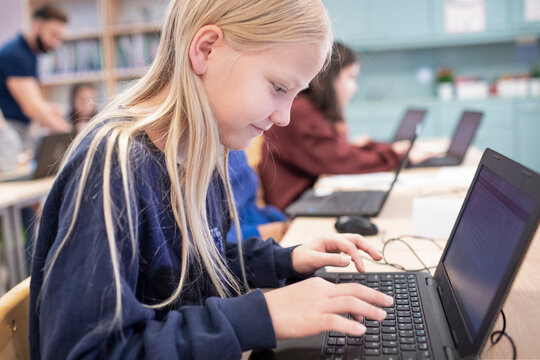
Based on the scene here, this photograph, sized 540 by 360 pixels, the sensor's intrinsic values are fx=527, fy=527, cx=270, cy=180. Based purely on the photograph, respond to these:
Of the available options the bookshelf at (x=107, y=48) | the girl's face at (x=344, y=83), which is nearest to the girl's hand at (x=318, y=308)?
the girl's face at (x=344, y=83)

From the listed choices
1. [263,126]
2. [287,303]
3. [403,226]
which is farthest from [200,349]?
[403,226]

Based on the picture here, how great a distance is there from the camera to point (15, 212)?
2078 mm

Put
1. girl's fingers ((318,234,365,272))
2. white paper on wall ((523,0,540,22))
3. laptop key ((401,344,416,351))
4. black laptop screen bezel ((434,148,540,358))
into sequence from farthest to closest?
1. white paper on wall ((523,0,540,22))
2. girl's fingers ((318,234,365,272))
3. laptop key ((401,344,416,351))
4. black laptop screen bezel ((434,148,540,358))

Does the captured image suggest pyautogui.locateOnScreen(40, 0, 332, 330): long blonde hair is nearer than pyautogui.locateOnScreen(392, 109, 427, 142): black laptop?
Yes

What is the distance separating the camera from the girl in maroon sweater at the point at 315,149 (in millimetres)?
2082

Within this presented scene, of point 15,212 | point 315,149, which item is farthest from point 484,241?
point 15,212

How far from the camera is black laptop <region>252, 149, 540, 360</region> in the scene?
543 millimetres

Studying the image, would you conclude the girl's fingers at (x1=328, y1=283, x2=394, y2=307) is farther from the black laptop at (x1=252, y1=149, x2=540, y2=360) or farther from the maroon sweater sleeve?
the maroon sweater sleeve

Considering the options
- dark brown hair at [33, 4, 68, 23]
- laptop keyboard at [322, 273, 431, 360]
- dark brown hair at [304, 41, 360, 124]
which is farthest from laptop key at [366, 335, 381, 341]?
dark brown hair at [33, 4, 68, 23]

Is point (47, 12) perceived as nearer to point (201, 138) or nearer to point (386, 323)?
point (201, 138)

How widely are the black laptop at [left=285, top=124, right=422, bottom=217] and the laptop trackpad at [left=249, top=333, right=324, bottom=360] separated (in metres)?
0.69

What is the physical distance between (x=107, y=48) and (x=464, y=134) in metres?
3.26

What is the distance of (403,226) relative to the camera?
1.23 m

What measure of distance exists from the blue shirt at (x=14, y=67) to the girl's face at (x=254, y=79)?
110 inches
